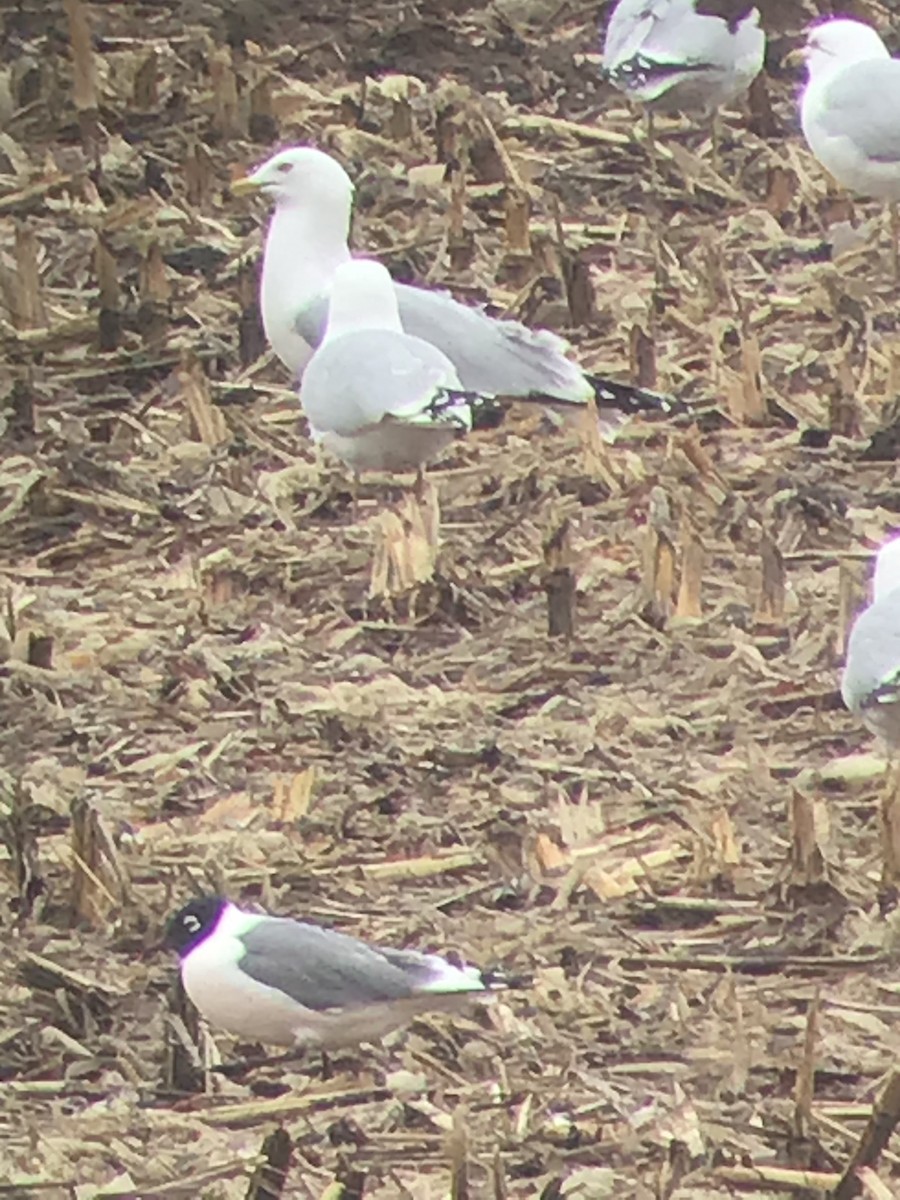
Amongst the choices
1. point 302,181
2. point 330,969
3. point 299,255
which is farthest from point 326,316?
point 330,969

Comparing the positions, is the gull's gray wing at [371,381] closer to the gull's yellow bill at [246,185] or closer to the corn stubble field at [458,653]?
the corn stubble field at [458,653]

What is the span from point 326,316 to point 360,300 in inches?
12.1

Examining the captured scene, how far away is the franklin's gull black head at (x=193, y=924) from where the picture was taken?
158 inches

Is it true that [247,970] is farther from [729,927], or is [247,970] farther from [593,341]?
[593,341]

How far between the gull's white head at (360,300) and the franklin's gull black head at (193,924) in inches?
79.6

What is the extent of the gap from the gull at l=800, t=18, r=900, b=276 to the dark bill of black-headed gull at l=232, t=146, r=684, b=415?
1106mm

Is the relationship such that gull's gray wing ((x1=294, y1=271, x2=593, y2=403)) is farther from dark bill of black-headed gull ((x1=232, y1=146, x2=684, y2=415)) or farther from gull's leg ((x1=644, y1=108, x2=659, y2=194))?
gull's leg ((x1=644, y1=108, x2=659, y2=194))

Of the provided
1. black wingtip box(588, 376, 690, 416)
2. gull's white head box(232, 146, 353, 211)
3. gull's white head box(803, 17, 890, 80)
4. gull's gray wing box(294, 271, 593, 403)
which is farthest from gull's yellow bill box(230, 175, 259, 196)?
gull's white head box(803, 17, 890, 80)

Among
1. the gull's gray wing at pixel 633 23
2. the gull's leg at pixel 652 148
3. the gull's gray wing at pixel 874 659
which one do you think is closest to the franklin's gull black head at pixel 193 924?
the gull's gray wing at pixel 874 659

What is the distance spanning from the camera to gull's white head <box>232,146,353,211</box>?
6516mm

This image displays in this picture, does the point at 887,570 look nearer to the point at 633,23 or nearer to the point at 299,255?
the point at 299,255

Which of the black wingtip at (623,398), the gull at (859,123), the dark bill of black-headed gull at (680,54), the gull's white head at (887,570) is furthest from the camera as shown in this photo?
the dark bill of black-headed gull at (680,54)

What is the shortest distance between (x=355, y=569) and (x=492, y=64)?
10.4 feet

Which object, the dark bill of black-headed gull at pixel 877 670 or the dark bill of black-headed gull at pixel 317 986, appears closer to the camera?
the dark bill of black-headed gull at pixel 317 986
